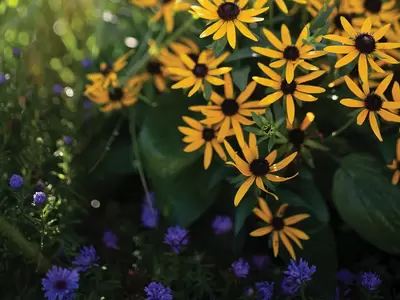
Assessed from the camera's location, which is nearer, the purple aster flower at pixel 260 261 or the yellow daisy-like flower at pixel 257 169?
the yellow daisy-like flower at pixel 257 169

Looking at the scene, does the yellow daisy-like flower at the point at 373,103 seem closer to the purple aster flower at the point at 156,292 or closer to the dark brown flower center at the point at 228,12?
the dark brown flower center at the point at 228,12

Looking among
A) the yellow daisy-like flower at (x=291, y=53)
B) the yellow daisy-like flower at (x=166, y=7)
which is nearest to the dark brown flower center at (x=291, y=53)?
the yellow daisy-like flower at (x=291, y=53)

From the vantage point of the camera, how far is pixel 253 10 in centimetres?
94

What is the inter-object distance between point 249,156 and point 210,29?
0.66ft

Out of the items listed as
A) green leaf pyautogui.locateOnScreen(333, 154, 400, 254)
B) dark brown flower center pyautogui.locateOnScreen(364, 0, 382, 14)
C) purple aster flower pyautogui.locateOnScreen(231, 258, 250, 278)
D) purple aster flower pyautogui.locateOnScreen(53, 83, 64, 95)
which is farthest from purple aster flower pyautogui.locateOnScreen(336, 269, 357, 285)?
purple aster flower pyautogui.locateOnScreen(53, 83, 64, 95)

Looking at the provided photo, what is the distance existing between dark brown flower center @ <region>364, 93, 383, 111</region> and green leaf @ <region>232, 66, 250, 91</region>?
0.19 metres

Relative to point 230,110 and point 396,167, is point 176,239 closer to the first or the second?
point 230,110

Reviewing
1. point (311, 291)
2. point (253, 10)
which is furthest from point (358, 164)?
point (253, 10)

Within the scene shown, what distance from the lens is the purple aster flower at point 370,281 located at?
3.11 ft

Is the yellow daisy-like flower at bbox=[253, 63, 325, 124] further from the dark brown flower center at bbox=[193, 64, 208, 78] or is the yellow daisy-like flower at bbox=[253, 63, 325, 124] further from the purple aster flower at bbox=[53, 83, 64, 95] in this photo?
the purple aster flower at bbox=[53, 83, 64, 95]

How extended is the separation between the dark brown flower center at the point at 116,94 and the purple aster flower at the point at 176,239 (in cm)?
32

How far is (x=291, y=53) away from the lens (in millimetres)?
944

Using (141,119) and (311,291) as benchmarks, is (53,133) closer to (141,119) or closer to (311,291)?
(141,119)

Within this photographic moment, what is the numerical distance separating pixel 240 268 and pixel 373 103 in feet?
1.11
